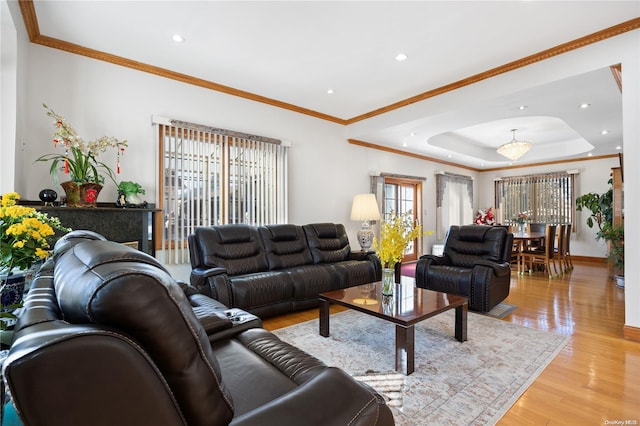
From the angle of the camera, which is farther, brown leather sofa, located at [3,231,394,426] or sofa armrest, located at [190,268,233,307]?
sofa armrest, located at [190,268,233,307]

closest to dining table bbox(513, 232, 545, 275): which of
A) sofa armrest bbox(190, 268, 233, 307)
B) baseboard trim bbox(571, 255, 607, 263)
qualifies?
baseboard trim bbox(571, 255, 607, 263)

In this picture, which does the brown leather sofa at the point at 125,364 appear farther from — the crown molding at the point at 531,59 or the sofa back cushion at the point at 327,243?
the crown molding at the point at 531,59

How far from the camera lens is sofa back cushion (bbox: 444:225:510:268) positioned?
3.83 metres

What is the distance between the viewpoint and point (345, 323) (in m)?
3.19

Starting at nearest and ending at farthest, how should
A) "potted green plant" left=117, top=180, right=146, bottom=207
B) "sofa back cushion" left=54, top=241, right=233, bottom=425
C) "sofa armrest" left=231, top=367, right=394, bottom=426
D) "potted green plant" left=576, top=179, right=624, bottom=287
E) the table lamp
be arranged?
"sofa back cushion" left=54, top=241, right=233, bottom=425
"sofa armrest" left=231, top=367, right=394, bottom=426
"potted green plant" left=117, top=180, right=146, bottom=207
"potted green plant" left=576, top=179, right=624, bottom=287
the table lamp

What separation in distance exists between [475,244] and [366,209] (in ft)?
6.00

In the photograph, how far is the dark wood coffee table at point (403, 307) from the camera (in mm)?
2197

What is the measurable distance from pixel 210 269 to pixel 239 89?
8.27 ft

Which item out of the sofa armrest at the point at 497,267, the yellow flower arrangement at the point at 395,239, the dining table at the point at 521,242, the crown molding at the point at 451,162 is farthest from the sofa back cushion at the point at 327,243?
the dining table at the point at 521,242

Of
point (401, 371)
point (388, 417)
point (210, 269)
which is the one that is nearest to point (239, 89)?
point (210, 269)

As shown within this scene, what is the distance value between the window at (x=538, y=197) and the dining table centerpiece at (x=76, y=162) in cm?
→ 822

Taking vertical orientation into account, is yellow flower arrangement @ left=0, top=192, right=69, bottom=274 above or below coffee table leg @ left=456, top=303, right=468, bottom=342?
above

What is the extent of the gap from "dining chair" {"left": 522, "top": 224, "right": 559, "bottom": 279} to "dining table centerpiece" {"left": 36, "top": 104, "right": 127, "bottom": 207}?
658 cm

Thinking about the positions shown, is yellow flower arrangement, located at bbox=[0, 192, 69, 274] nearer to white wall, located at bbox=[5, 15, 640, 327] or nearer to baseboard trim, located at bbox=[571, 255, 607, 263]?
white wall, located at bbox=[5, 15, 640, 327]
